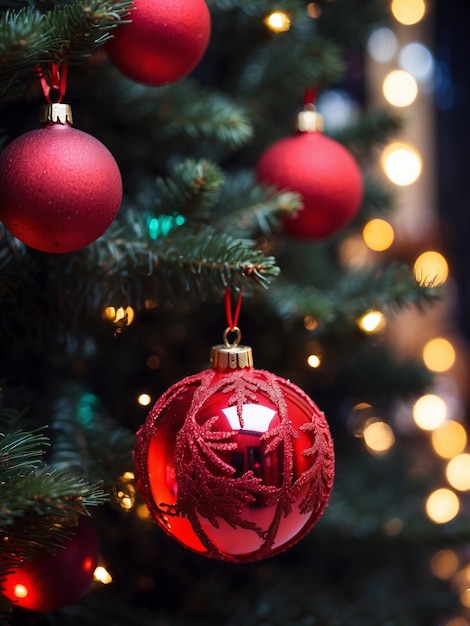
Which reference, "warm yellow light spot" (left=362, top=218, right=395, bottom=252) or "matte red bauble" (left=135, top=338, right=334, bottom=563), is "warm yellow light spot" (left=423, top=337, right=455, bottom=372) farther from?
"matte red bauble" (left=135, top=338, right=334, bottom=563)

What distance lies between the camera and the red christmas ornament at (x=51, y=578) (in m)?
0.48

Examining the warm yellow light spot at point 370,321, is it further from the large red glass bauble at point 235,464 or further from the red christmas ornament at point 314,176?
the large red glass bauble at point 235,464

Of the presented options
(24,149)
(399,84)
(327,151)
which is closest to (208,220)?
(327,151)

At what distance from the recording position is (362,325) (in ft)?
2.18

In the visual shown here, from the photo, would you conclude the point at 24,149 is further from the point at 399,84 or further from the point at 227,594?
the point at 399,84

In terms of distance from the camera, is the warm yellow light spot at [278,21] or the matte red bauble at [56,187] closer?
the matte red bauble at [56,187]

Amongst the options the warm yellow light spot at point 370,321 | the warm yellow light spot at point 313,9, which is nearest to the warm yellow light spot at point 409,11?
the warm yellow light spot at point 313,9

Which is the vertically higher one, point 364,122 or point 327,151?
point 364,122

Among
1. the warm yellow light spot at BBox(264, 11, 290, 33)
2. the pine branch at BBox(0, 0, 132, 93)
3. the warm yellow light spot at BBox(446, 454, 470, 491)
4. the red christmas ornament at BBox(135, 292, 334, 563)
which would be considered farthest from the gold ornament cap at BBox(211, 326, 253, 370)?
the warm yellow light spot at BBox(446, 454, 470, 491)

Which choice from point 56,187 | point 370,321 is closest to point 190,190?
point 56,187

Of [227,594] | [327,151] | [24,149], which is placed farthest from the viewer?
[227,594]

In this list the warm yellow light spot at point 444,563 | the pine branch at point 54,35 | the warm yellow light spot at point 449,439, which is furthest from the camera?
the warm yellow light spot at point 449,439

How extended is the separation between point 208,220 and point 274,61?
253 millimetres

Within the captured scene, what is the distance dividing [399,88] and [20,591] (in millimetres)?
1116
